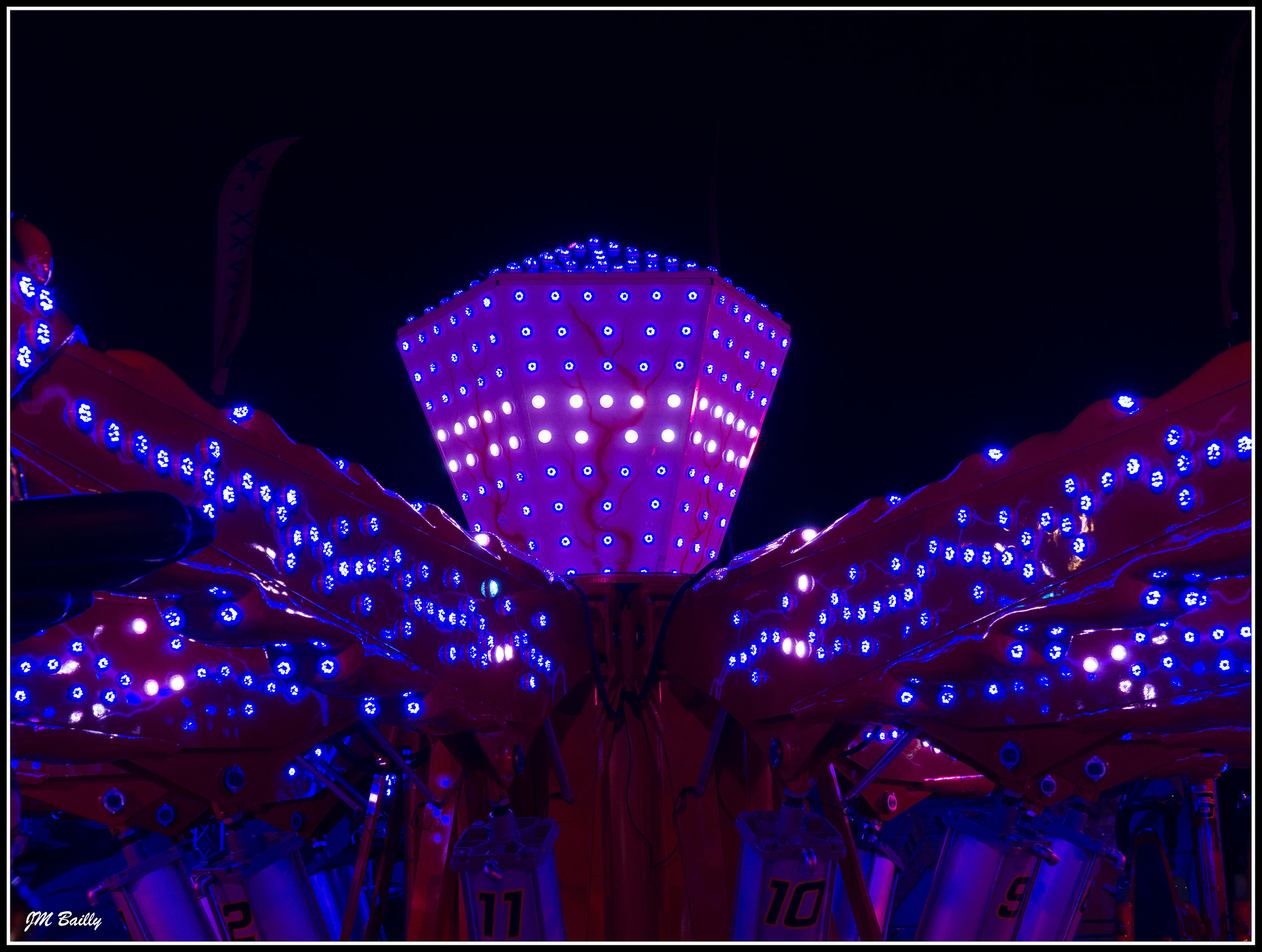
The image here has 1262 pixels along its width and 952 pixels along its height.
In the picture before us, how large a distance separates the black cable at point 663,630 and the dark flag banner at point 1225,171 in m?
2.01

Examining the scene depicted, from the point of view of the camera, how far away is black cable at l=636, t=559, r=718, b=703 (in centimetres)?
385

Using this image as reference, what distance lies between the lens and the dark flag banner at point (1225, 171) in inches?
106

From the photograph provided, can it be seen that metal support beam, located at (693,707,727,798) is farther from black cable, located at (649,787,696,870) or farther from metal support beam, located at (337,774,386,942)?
metal support beam, located at (337,774,386,942)

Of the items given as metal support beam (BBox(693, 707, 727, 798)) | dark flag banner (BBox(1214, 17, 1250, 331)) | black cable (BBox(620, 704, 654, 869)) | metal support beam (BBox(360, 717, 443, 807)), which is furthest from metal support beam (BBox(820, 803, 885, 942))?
dark flag banner (BBox(1214, 17, 1250, 331))

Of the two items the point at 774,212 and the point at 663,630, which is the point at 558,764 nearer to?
the point at 663,630

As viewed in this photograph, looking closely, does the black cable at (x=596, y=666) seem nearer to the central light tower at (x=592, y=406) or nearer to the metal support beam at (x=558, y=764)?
the metal support beam at (x=558, y=764)

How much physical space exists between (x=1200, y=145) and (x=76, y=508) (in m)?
7.28

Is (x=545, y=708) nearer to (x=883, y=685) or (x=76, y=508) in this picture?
(x=883, y=685)

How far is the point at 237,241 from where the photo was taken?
329 centimetres

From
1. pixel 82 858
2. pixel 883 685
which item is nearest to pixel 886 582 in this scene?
pixel 883 685

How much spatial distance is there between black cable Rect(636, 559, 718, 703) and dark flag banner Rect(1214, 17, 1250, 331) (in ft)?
6.60

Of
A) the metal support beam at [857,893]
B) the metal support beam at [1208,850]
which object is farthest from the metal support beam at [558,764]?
the metal support beam at [1208,850]
